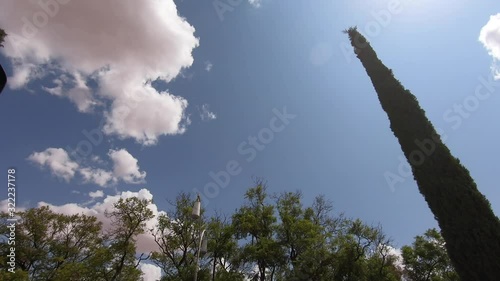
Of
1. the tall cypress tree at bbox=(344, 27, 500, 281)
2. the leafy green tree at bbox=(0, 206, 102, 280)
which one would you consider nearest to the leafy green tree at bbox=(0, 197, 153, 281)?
the leafy green tree at bbox=(0, 206, 102, 280)

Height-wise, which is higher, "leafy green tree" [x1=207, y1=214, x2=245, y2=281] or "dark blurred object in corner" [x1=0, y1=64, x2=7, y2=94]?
"leafy green tree" [x1=207, y1=214, x2=245, y2=281]

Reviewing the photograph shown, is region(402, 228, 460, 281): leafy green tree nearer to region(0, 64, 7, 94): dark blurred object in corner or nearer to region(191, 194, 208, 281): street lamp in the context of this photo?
region(191, 194, 208, 281): street lamp

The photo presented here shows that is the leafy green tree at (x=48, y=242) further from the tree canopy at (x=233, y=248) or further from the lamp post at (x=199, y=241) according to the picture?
the lamp post at (x=199, y=241)

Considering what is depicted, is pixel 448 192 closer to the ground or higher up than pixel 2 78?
higher up

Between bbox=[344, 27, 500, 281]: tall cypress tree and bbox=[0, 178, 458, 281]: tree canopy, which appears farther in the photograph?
bbox=[0, 178, 458, 281]: tree canopy

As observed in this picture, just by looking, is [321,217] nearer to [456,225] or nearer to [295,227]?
[295,227]

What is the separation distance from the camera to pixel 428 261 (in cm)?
2827

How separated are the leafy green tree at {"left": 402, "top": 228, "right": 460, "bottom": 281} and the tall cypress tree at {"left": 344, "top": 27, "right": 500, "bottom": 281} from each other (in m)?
21.2

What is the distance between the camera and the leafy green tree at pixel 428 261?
1077 inches

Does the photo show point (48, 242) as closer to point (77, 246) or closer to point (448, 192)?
point (77, 246)

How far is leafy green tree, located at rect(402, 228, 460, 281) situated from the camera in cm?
2736

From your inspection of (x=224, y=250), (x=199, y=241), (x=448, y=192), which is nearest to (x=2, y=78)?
(x=199, y=241)

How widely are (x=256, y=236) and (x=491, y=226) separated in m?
21.2

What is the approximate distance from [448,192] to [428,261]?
2284 cm
